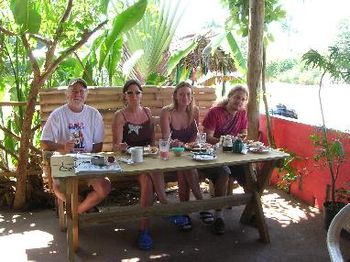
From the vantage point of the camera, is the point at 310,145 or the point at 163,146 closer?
the point at 163,146

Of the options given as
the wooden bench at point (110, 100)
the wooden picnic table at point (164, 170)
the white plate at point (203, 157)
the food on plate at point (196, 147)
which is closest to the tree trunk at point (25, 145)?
the wooden bench at point (110, 100)

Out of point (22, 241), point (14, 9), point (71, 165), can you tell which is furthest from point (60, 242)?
point (14, 9)

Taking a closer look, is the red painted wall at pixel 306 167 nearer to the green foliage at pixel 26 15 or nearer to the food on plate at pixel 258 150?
the food on plate at pixel 258 150

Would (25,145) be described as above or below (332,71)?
below

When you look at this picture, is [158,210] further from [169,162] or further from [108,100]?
[108,100]

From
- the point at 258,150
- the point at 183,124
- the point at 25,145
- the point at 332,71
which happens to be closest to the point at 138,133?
the point at 183,124

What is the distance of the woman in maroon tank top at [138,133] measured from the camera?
370 centimetres

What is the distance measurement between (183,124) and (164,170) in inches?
50.1

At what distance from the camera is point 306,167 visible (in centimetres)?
473

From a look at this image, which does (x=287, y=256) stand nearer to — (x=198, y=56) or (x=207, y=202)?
(x=207, y=202)

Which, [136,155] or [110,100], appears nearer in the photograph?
[136,155]

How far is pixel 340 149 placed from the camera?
12.6ft

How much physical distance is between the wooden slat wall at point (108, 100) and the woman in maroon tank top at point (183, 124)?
1.47 ft

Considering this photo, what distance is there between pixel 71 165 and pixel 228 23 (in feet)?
11.5
